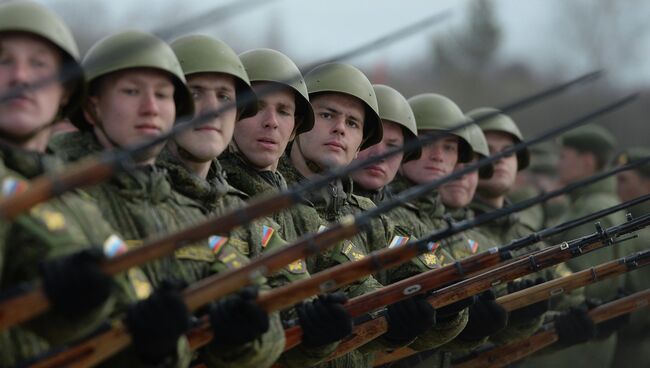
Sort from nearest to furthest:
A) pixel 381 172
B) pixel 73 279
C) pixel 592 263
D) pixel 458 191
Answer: pixel 73 279, pixel 381 172, pixel 458 191, pixel 592 263

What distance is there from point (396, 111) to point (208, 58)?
2.68 m

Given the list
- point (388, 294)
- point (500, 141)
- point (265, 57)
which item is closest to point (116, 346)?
point (388, 294)

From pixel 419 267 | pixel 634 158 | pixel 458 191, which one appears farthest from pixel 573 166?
pixel 419 267

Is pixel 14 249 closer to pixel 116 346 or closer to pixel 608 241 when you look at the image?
pixel 116 346

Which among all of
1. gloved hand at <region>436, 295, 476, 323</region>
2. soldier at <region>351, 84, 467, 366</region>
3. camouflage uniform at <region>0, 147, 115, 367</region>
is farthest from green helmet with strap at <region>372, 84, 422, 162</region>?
camouflage uniform at <region>0, 147, 115, 367</region>

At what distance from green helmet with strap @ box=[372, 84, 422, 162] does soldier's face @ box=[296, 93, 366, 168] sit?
66 cm

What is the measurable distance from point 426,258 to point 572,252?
1252 millimetres

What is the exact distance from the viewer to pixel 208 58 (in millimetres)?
7641

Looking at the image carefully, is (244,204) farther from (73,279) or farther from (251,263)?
(73,279)

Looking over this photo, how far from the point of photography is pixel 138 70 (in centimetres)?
666

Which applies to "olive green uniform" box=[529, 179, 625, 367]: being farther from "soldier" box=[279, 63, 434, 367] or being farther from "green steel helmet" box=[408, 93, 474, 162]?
"soldier" box=[279, 63, 434, 367]

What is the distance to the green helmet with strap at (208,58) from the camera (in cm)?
761

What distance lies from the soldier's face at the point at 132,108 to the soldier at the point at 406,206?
8.51 ft

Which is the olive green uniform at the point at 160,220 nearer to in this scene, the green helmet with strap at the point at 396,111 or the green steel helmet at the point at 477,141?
the green helmet with strap at the point at 396,111
